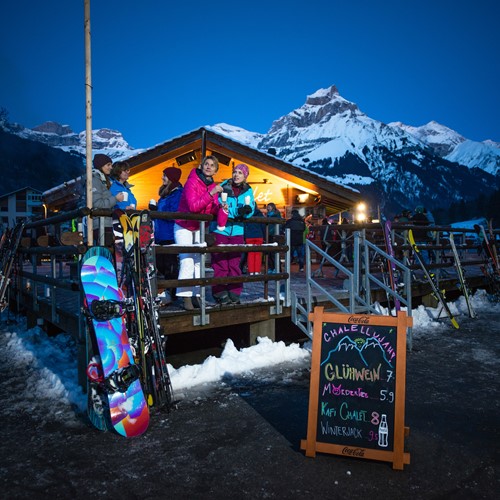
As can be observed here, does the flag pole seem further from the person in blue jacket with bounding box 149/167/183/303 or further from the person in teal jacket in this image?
the person in teal jacket

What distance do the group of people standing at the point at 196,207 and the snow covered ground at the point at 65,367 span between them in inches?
32.5

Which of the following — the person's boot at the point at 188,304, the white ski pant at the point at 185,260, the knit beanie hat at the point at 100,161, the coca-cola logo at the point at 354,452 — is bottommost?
the coca-cola logo at the point at 354,452

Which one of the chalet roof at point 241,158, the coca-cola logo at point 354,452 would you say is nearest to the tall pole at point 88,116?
the coca-cola logo at point 354,452

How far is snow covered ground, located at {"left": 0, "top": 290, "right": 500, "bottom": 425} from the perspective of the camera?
4246 mm

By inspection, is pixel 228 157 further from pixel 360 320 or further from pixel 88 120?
pixel 360 320

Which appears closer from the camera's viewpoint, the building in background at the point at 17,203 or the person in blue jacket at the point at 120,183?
the person in blue jacket at the point at 120,183

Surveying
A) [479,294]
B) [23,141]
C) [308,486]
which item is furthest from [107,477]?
[23,141]

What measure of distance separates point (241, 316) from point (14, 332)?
3.98 meters

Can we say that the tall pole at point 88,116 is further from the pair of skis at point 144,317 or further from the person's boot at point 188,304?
the person's boot at point 188,304

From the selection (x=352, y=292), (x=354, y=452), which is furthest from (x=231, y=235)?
(x=354, y=452)

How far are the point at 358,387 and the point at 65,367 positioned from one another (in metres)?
3.69

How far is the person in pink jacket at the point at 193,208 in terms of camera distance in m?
5.38

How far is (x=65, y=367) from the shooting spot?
210 inches

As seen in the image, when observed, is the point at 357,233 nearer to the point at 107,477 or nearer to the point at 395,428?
the point at 395,428
